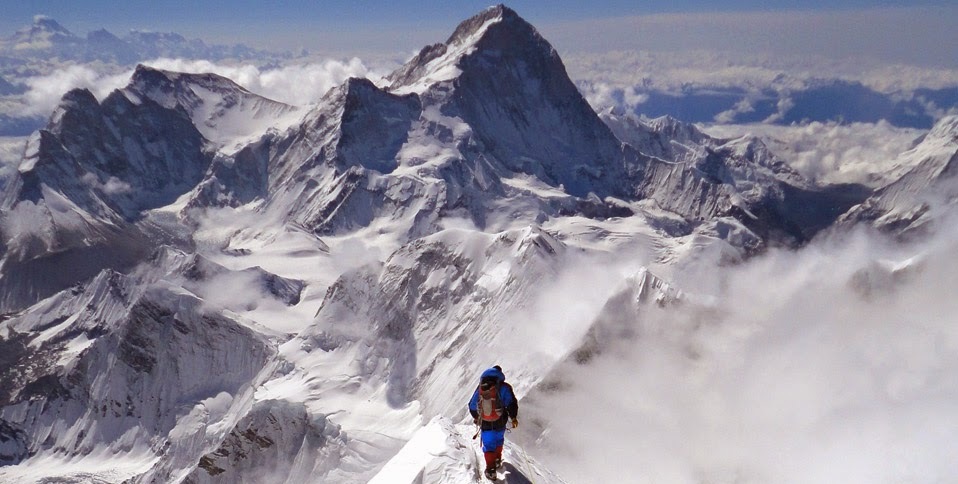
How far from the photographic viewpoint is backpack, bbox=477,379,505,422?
35969 mm

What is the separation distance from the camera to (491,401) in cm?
3609

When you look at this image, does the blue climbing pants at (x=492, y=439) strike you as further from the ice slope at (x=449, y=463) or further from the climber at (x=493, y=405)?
the ice slope at (x=449, y=463)

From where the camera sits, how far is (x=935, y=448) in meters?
57.9

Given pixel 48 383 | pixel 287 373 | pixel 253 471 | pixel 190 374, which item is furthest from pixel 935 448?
pixel 48 383

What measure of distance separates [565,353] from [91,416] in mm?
125728

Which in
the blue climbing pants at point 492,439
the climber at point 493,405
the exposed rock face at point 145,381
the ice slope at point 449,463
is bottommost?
the exposed rock face at point 145,381

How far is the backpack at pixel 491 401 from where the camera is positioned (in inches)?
1416

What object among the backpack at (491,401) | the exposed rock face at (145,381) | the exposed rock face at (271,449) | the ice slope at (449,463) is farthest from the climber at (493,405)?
the exposed rock face at (145,381)

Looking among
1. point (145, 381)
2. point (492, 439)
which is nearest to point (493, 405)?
point (492, 439)

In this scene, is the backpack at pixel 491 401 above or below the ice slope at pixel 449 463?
above

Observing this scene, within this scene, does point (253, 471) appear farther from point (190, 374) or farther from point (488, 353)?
point (190, 374)

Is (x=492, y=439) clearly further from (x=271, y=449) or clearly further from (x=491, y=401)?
(x=271, y=449)

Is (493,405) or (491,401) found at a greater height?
(491,401)

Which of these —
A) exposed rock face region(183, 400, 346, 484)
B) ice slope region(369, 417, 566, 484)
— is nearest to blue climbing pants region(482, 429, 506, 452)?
ice slope region(369, 417, 566, 484)
